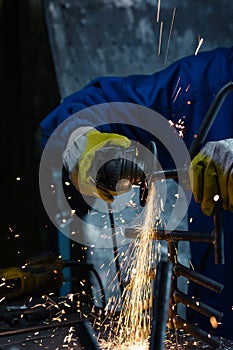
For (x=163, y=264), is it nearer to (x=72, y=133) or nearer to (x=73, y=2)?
(x=72, y=133)

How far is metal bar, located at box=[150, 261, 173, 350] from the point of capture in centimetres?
97

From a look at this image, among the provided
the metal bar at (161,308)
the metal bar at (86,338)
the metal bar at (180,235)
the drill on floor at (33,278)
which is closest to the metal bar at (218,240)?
the metal bar at (180,235)

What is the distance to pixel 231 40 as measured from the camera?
7.36 feet

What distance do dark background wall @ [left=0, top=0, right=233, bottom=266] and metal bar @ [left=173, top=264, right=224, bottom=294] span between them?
1.10 metres

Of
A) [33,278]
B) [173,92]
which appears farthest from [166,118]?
[33,278]

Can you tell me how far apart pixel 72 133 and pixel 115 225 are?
0.50m

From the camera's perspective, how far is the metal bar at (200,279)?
1146 mm

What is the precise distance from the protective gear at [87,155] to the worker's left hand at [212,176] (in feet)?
0.99

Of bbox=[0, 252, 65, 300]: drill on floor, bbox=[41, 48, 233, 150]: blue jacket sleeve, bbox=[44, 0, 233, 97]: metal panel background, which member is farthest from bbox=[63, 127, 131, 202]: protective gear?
bbox=[44, 0, 233, 97]: metal panel background

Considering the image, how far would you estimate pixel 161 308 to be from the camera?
3.19 feet

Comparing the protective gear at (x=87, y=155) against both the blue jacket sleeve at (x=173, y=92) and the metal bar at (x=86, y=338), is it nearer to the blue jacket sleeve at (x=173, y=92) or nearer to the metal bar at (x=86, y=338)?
the blue jacket sleeve at (x=173, y=92)

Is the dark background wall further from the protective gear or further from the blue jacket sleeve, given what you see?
the protective gear

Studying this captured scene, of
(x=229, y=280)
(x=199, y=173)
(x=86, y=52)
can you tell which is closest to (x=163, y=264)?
(x=199, y=173)

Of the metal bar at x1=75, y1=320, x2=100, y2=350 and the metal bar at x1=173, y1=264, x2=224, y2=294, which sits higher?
the metal bar at x1=173, y1=264, x2=224, y2=294
